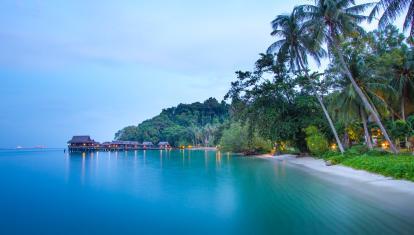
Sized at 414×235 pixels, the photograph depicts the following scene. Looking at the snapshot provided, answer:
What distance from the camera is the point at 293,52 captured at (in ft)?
77.6

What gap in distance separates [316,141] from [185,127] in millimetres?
75318

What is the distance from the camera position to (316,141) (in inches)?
1013

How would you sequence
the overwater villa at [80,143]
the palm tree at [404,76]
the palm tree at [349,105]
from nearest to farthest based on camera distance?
1. the palm tree at [349,105]
2. the palm tree at [404,76]
3. the overwater villa at [80,143]

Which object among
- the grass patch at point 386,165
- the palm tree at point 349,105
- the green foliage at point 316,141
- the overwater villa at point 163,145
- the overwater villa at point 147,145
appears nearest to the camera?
the grass patch at point 386,165

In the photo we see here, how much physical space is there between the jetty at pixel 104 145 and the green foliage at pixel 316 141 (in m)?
58.1

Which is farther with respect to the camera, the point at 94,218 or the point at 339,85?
the point at 339,85

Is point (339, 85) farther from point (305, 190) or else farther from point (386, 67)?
point (305, 190)

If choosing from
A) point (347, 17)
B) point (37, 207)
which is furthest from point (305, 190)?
point (347, 17)

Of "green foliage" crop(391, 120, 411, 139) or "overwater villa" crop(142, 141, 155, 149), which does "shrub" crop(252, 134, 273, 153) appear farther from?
"overwater villa" crop(142, 141, 155, 149)

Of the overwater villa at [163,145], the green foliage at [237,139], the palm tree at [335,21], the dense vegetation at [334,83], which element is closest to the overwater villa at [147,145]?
the overwater villa at [163,145]

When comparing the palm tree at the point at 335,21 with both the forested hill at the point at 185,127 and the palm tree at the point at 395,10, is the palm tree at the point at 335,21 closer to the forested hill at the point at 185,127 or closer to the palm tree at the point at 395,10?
the palm tree at the point at 395,10

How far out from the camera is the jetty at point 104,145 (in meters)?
70.2

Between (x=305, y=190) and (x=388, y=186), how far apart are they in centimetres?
305

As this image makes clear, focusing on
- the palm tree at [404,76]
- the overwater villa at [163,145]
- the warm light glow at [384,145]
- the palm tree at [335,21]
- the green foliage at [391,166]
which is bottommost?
the green foliage at [391,166]
